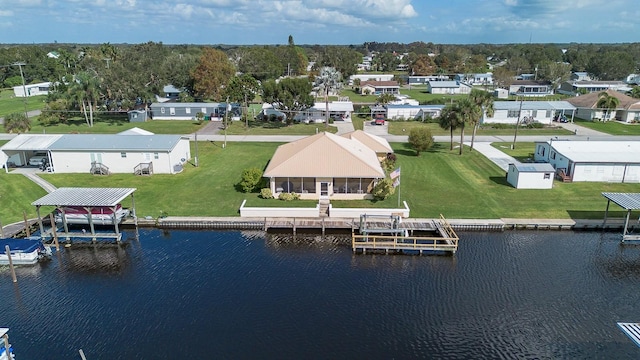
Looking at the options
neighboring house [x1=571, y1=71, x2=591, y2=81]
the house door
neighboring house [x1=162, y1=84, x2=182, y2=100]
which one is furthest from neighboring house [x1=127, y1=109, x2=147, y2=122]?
neighboring house [x1=571, y1=71, x2=591, y2=81]

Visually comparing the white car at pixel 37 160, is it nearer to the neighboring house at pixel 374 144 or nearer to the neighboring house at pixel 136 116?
the neighboring house at pixel 136 116

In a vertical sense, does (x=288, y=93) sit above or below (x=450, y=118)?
above

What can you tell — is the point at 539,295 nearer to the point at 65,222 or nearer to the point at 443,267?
the point at 443,267

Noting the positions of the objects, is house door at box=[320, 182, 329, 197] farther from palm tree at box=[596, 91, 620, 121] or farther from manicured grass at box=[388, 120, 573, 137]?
palm tree at box=[596, 91, 620, 121]

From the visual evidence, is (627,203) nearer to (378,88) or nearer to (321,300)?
(321,300)

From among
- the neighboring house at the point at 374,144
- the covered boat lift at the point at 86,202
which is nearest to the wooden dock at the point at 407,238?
the neighboring house at the point at 374,144

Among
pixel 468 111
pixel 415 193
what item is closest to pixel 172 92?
pixel 468 111
